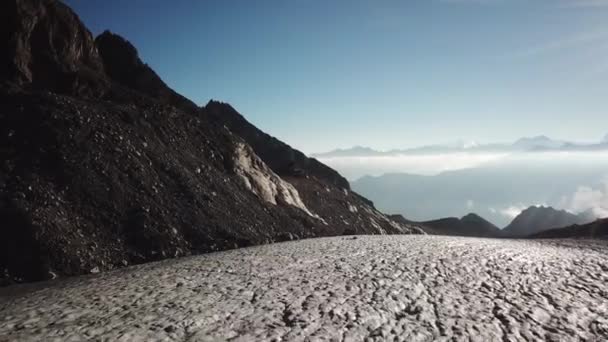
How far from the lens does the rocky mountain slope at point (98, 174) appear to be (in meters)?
13.3

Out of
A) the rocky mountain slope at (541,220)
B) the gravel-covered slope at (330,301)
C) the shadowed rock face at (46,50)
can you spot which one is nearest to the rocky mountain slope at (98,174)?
the shadowed rock face at (46,50)

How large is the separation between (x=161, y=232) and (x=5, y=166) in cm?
677

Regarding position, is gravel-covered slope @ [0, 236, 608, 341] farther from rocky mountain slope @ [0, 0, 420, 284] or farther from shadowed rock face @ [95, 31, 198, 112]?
shadowed rock face @ [95, 31, 198, 112]

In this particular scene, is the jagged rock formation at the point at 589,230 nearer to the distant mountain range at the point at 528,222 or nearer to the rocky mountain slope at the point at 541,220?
the distant mountain range at the point at 528,222

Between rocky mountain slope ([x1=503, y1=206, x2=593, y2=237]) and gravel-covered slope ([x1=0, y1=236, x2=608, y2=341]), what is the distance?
133763 mm

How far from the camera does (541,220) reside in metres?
130

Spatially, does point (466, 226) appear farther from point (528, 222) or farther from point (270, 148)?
point (270, 148)

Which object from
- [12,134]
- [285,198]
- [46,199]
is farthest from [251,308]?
[285,198]

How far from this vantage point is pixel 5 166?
14.5 meters

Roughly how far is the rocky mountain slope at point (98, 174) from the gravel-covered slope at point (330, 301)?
268 cm

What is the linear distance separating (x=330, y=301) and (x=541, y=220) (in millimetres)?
151334

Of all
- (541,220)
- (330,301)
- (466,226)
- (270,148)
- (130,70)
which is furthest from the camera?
(541,220)

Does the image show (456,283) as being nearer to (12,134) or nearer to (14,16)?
(12,134)

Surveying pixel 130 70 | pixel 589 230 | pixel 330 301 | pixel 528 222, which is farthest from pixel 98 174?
pixel 528 222
